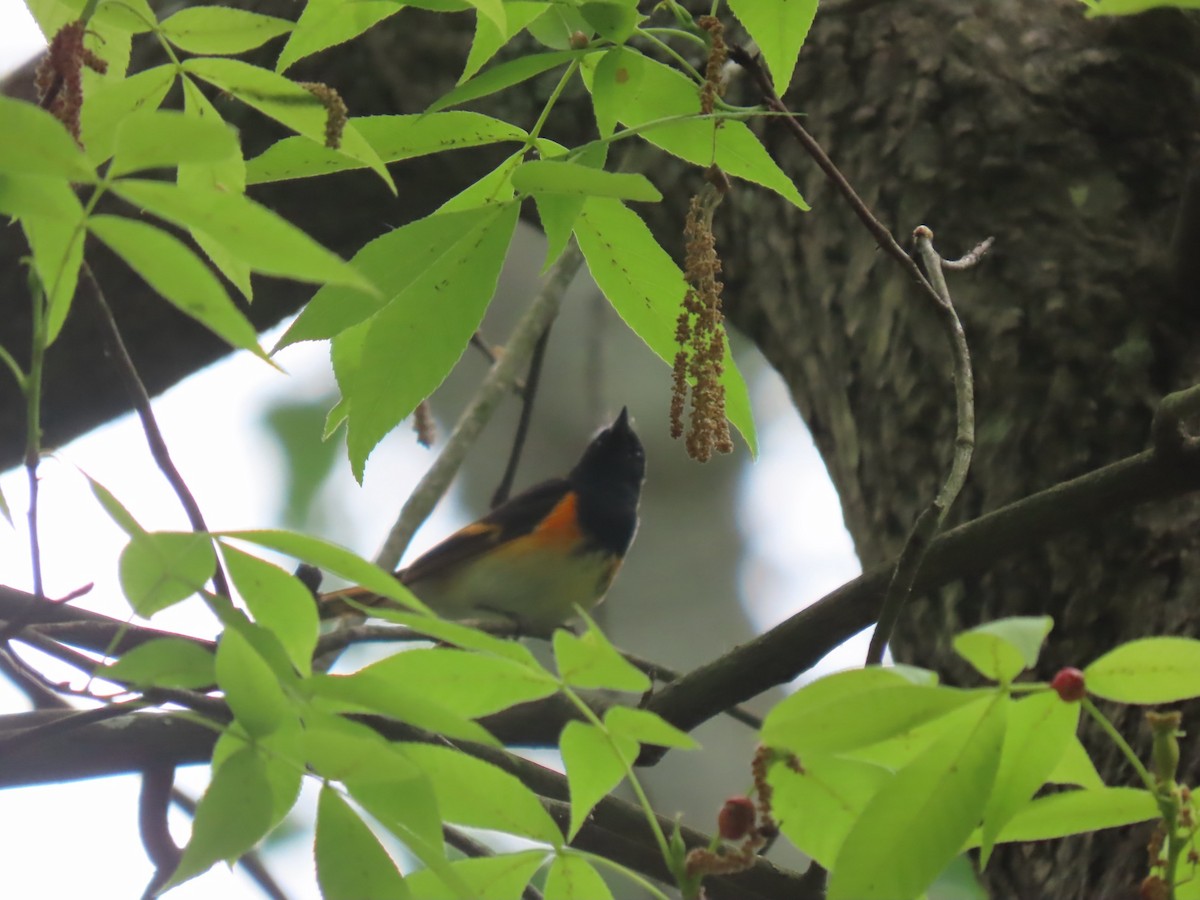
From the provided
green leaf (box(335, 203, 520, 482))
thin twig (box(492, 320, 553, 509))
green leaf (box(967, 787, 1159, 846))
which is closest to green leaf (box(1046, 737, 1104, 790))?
green leaf (box(967, 787, 1159, 846))

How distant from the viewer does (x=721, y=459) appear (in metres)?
5.09

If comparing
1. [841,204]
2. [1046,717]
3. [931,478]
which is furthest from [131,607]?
[841,204]

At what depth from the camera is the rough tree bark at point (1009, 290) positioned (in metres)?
1.21

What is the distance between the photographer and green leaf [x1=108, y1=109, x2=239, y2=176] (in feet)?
1.63

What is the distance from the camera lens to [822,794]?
60 cm

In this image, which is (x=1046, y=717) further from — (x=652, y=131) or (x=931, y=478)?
(x=931, y=478)

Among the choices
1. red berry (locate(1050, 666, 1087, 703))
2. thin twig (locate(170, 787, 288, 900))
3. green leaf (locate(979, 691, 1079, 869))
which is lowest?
thin twig (locate(170, 787, 288, 900))

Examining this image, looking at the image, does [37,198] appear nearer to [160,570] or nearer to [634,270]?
[160,570]

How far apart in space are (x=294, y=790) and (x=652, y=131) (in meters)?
0.46

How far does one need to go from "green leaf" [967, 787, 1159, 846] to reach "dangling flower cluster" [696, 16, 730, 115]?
→ 433 millimetres

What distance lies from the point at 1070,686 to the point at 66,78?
1.95 feet

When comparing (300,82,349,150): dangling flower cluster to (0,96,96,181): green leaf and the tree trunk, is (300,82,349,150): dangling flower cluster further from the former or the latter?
the tree trunk

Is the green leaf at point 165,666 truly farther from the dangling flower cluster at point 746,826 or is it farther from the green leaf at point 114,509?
the dangling flower cluster at point 746,826

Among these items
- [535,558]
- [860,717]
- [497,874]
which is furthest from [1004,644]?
[535,558]
